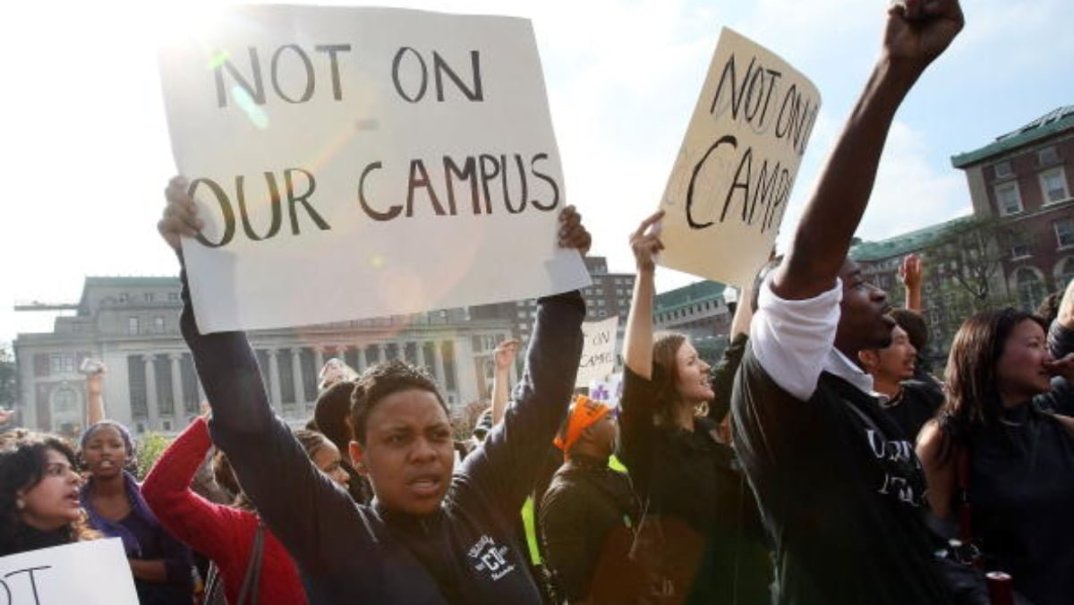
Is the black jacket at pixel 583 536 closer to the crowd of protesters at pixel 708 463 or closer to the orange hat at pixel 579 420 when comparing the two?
the crowd of protesters at pixel 708 463

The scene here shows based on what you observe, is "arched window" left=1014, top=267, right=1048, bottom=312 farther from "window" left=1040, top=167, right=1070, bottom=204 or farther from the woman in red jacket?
the woman in red jacket

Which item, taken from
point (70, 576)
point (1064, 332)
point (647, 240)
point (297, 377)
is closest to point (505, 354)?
point (647, 240)

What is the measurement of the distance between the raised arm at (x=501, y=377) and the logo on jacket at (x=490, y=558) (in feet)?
6.55

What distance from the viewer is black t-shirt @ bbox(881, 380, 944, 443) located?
137 inches

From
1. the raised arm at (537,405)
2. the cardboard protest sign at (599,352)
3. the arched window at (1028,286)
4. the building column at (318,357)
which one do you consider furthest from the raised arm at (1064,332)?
the building column at (318,357)

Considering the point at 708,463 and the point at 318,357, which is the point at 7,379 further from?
the point at 708,463

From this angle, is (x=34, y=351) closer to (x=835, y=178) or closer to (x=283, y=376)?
(x=283, y=376)

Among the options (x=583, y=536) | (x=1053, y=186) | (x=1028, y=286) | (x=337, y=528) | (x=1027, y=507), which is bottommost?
(x=583, y=536)

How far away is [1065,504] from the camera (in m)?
2.53

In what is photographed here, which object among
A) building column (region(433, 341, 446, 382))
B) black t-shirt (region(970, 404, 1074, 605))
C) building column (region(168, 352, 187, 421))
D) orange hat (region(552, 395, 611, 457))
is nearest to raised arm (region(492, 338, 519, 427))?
orange hat (region(552, 395, 611, 457))

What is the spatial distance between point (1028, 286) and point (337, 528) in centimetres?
5444

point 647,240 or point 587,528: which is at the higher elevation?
point 647,240

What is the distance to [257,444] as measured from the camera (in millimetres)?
1705

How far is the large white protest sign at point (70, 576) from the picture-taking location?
2477 millimetres
